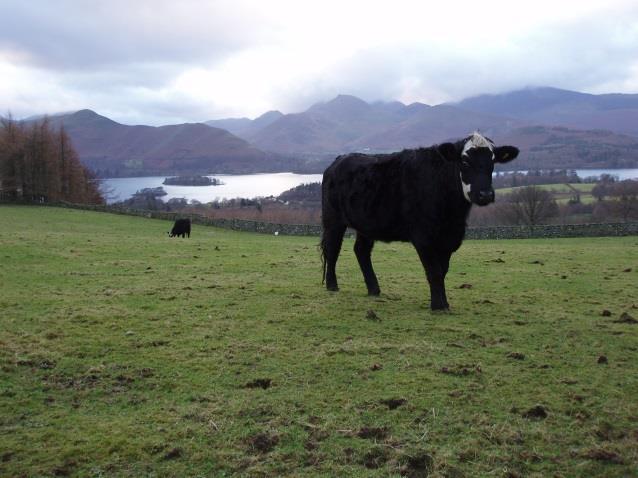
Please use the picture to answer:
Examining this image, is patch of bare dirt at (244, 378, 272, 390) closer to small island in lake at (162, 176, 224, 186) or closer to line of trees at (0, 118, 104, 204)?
line of trees at (0, 118, 104, 204)

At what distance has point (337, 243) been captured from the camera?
11094mm

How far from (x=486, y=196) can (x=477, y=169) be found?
0.52m

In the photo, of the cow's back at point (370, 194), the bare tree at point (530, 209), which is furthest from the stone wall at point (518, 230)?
the cow's back at point (370, 194)

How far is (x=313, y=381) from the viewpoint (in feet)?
18.3

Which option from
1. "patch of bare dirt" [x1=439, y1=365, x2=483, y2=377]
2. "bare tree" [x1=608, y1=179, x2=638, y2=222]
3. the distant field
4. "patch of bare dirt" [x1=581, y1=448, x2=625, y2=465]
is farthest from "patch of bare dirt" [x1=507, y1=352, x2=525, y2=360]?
the distant field

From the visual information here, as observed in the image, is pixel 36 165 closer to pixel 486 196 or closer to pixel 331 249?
pixel 331 249

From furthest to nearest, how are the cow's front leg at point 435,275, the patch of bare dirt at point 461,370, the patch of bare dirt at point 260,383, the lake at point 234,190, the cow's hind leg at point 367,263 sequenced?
the lake at point 234,190, the cow's hind leg at point 367,263, the cow's front leg at point 435,275, the patch of bare dirt at point 461,370, the patch of bare dirt at point 260,383

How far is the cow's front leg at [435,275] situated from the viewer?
8961mm

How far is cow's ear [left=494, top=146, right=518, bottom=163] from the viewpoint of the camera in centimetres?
884

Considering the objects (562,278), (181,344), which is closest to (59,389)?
(181,344)

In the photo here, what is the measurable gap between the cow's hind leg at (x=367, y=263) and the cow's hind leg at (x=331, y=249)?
1.31 feet

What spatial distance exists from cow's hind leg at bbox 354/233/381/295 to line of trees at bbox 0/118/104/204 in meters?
59.3

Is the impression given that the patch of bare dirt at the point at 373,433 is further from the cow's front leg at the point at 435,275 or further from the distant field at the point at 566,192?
the distant field at the point at 566,192

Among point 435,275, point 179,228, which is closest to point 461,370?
point 435,275
